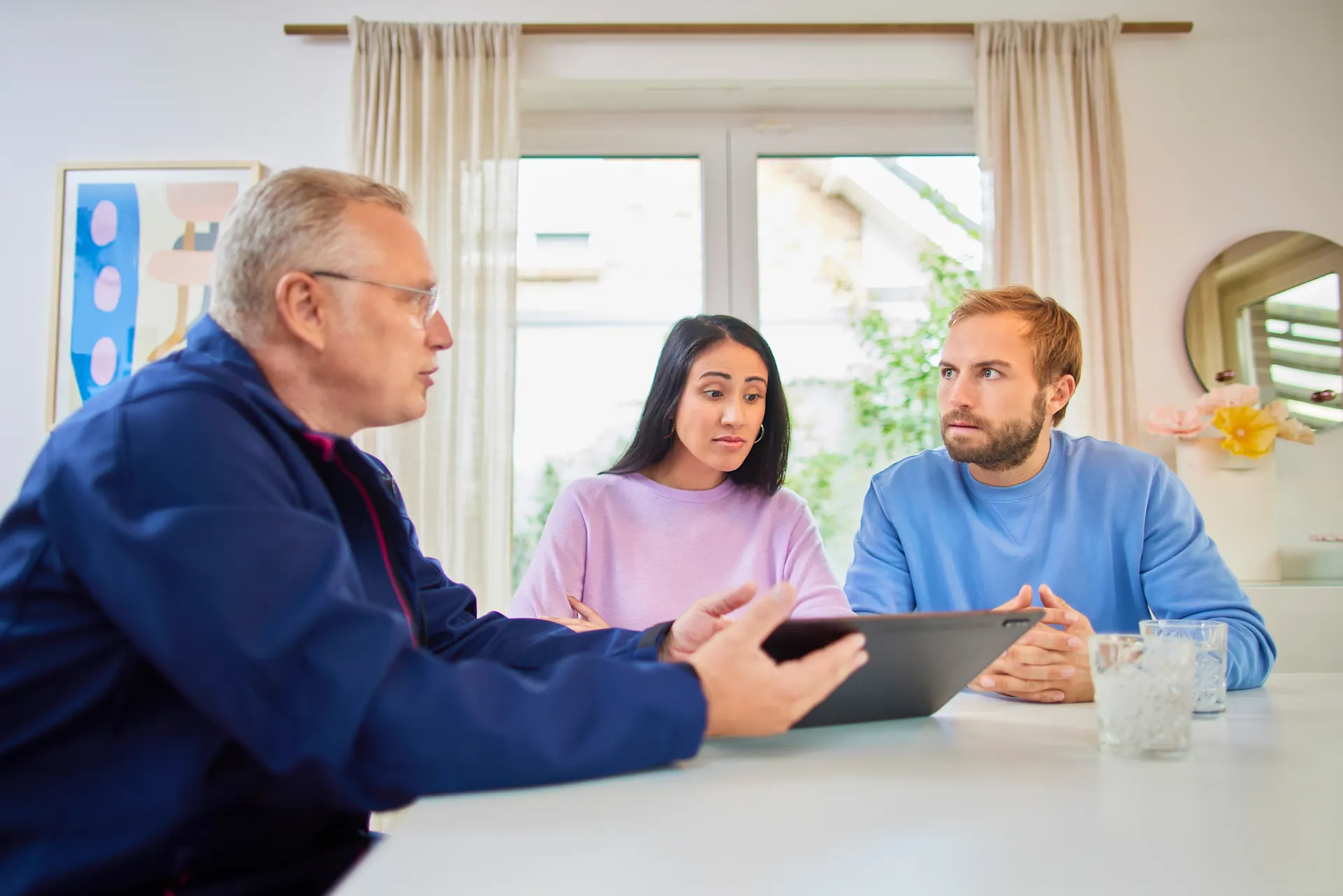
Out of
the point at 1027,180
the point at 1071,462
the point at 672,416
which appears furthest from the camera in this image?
the point at 1027,180

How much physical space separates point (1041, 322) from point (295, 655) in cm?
165

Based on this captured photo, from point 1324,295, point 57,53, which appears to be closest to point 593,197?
point 57,53

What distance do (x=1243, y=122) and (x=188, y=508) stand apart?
3646 mm

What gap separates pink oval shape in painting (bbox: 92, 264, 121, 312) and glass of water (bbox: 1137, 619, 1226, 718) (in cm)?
323

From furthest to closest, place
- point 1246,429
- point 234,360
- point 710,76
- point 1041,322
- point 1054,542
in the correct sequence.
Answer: point 710,76 → point 1246,429 → point 1041,322 → point 1054,542 → point 234,360

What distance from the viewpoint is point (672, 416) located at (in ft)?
7.32

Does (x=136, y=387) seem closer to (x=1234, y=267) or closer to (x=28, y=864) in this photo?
(x=28, y=864)

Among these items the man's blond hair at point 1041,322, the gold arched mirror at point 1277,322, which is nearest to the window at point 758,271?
the gold arched mirror at point 1277,322

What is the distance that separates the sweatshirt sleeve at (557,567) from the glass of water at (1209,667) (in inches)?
47.7

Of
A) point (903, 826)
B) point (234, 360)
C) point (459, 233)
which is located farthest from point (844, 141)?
point (903, 826)

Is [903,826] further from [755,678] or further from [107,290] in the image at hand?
[107,290]

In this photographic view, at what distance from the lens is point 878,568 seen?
188cm

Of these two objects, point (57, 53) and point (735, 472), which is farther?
point (57, 53)

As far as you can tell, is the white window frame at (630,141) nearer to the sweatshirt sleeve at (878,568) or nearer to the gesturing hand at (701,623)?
the sweatshirt sleeve at (878,568)
